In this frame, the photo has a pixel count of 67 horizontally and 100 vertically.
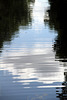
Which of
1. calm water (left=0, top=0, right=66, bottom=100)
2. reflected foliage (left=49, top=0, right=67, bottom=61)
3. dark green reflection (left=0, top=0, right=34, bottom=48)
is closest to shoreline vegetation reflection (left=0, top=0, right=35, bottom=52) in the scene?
dark green reflection (left=0, top=0, right=34, bottom=48)

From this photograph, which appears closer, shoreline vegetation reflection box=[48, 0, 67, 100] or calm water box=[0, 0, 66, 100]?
calm water box=[0, 0, 66, 100]

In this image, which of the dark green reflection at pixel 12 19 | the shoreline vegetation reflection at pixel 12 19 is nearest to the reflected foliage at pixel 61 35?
the shoreline vegetation reflection at pixel 12 19

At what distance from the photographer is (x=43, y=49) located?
8.00m

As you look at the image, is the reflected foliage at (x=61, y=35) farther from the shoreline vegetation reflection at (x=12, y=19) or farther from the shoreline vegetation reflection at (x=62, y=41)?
the shoreline vegetation reflection at (x=12, y=19)

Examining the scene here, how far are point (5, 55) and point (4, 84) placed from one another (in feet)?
6.19

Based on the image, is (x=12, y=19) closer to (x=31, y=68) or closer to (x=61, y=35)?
(x=61, y=35)

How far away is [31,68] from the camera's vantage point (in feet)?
22.0

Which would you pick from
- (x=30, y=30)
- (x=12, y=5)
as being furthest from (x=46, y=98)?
(x=12, y=5)

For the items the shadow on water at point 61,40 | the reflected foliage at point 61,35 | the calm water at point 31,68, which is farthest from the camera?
the reflected foliage at point 61,35

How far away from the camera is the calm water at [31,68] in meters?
5.38

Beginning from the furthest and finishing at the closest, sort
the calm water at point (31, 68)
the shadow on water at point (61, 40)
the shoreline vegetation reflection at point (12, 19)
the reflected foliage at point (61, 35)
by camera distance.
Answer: the shoreline vegetation reflection at point (12, 19), the reflected foliage at point (61, 35), the shadow on water at point (61, 40), the calm water at point (31, 68)

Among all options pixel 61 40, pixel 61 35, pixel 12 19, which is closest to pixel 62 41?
pixel 61 40

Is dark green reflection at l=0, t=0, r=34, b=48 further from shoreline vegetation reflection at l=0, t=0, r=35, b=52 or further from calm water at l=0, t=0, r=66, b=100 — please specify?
calm water at l=0, t=0, r=66, b=100

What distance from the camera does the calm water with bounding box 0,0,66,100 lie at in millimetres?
5382
